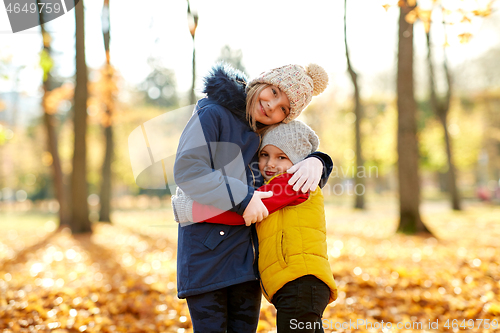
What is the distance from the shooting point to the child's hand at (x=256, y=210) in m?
1.75

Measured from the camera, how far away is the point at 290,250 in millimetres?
1805

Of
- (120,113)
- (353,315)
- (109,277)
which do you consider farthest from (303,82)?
(120,113)

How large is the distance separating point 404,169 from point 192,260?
316 inches

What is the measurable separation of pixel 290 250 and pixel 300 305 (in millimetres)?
261

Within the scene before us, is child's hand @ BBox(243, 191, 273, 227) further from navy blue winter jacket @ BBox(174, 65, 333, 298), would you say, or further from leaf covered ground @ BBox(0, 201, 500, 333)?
leaf covered ground @ BBox(0, 201, 500, 333)

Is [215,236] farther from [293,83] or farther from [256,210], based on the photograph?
[293,83]

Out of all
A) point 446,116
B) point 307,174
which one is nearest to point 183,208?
point 307,174

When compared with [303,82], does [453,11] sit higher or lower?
higher

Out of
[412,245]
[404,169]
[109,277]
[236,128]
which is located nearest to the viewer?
[236,128]

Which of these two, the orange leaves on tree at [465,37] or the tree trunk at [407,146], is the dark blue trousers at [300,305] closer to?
the orange leaves on tree at [465,37]

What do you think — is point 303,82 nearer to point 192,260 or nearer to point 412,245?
point 192,260

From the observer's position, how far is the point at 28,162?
113ft

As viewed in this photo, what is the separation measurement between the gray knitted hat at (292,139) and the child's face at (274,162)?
0.03 m

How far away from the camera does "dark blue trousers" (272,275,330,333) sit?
1755 mm
